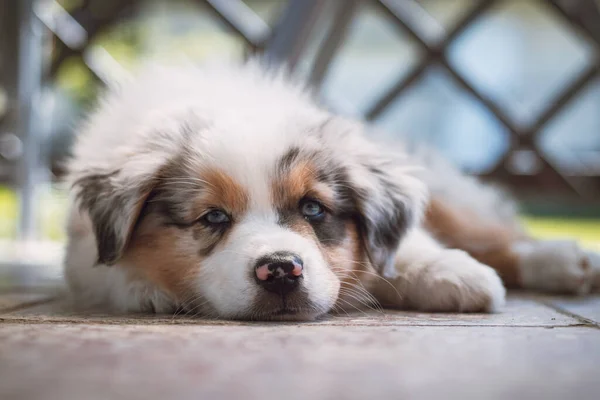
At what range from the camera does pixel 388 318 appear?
7.82 ft

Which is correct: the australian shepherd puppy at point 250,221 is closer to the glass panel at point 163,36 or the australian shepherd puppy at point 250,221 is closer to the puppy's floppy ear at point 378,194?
the puppy's floppy ear at point 378,194

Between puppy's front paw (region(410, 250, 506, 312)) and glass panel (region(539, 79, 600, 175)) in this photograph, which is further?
glass panel (region(539, 79, 600, 175))

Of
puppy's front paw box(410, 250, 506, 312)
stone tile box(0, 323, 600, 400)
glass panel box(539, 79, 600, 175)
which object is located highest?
glass panel box(539, 79, 600, 175)

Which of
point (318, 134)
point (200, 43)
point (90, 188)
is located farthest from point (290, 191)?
point (200, 43)

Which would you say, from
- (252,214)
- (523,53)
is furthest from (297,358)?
(523,53)

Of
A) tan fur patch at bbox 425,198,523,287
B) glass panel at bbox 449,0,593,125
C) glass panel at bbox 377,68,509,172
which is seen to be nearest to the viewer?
tan fur patch at bbox 425,198,523,287

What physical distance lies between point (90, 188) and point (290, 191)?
770mm

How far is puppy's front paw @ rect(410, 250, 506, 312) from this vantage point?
255 centimetres

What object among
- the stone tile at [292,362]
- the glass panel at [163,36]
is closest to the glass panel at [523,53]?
the glass panel at [163,36]

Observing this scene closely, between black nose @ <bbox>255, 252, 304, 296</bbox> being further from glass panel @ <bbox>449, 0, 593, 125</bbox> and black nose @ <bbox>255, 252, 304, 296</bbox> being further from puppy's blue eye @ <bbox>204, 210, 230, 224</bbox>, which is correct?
A: glass panel @ <bbox>449, 0, 593, 125</bbox>

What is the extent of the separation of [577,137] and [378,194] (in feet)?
17.8

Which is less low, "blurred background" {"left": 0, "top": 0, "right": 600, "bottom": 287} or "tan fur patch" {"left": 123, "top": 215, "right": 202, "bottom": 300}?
"blurred background" {"left": 0, "top": 0, "right": 600, "bottom": 287}

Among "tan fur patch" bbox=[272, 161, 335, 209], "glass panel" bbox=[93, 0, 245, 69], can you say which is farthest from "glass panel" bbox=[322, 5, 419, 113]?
"tan fur patch" bbox=[272, 161, 335, 209]

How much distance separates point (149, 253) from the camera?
2.70m
